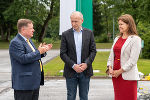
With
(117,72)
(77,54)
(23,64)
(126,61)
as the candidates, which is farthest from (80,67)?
(23,64)

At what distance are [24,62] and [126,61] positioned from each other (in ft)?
4.97

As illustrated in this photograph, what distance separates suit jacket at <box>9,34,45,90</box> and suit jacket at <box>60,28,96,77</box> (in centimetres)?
75

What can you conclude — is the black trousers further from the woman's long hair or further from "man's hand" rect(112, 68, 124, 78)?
the woman's long hair

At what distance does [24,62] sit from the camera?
4.23 metres

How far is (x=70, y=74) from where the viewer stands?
508 centimetres

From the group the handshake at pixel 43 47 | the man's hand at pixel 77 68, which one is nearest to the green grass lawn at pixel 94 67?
the man's hand at pixel 77 68

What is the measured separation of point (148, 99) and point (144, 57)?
18.1 meters

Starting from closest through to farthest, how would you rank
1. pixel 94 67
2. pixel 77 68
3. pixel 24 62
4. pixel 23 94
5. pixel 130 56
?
pixel 24 62
pixel 23 94
pixel 130 56
pixel 77 68
pixel 94 67

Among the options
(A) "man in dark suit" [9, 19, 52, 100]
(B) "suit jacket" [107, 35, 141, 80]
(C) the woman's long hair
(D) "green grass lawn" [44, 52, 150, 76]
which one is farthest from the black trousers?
(D) "green grass lawn" [44, 52, 150, 76]

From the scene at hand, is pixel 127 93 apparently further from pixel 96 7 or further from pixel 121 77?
pixel 96 7

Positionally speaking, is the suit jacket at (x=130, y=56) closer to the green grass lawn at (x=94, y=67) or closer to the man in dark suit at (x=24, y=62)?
the man in dark suit at (x=24, y=62)

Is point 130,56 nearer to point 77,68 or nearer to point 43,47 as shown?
point 77,68

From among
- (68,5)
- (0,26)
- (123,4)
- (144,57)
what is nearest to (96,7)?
(0,26)

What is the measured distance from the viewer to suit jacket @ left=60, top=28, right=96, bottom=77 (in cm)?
502
